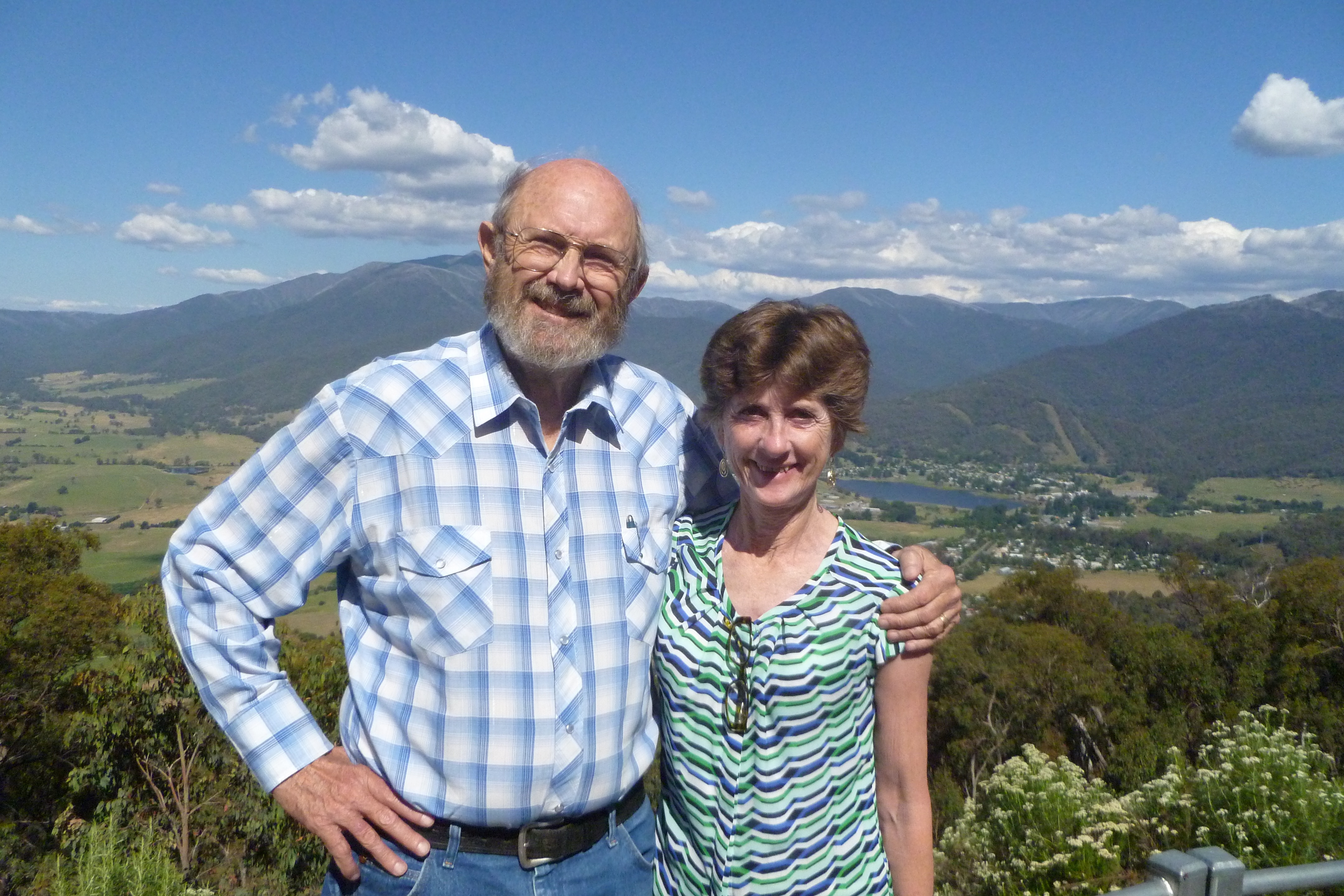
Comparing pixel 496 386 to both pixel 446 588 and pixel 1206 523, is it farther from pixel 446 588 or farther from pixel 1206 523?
pixel 1206 523

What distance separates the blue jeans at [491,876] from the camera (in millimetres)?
2125

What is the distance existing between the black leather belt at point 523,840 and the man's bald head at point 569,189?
1.50m

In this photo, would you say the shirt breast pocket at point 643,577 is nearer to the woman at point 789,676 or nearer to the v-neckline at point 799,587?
the woman at point 789,676

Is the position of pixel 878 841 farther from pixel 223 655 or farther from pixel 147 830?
pixel 147 830

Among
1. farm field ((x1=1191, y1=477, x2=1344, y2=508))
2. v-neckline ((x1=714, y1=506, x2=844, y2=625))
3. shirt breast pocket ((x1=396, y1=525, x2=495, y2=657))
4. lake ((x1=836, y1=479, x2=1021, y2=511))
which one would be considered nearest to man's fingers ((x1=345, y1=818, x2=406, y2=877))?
shirt breast pocket ((x1=396, y1=525, x2=495, y2=657))

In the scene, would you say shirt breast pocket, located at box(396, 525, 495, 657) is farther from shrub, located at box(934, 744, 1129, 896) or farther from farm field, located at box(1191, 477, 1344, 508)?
farm field, located at box(1191, 477, 1344, 508)

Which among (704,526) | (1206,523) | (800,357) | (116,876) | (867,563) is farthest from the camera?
(1206,523)

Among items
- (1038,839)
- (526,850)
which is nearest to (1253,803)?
(1038,839)

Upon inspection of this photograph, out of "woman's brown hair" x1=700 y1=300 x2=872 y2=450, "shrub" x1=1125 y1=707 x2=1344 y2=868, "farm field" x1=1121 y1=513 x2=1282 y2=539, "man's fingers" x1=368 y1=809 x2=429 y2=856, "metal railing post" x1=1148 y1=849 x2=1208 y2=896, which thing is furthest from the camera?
"farm field" x1=1121 y1=513 x2=1282 y2=539

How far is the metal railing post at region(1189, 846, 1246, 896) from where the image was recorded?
1.79 metres

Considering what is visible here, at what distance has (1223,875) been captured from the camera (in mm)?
1790

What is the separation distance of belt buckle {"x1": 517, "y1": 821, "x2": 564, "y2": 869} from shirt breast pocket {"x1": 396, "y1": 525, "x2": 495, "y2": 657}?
0.48 metres

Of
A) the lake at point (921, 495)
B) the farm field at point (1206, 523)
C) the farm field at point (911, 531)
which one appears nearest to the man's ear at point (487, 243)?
the farm field at point (911, 531)

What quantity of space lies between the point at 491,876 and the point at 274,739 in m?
0.64
